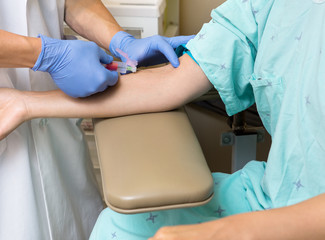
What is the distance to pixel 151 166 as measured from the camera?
2.73ft

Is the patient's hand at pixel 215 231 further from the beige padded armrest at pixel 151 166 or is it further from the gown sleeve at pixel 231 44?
the gown sleeve at pixel 231 44

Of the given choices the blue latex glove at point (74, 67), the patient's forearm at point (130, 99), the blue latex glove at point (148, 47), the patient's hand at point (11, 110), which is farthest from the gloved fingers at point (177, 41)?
the patient's hand at point (11, 110)

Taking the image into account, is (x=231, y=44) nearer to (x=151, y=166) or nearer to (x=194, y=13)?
(x=151, y=166)

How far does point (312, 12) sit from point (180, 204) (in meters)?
0.50

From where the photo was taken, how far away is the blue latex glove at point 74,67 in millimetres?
1021

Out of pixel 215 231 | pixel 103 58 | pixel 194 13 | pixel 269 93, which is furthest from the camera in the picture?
pixel 194 13

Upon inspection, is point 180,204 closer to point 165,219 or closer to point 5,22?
point 165,219

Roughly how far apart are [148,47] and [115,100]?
0.23 metres

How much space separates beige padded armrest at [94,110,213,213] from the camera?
2.56 feet

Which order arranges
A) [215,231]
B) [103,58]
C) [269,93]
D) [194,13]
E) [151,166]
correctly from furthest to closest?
[194,13], [103,58], [269,93], [151,166], [215,231]

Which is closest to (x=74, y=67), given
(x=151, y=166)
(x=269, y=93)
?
(x=151, y=166)

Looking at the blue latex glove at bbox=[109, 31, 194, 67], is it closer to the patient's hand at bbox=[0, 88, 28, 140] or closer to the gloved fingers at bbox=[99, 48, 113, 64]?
the gloved fingers at bbox=[99, 48, 113, 64]

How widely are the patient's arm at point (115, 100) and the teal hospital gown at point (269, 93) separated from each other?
0.19 feet

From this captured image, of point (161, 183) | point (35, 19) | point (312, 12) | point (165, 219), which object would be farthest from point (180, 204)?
point (35, 19)
